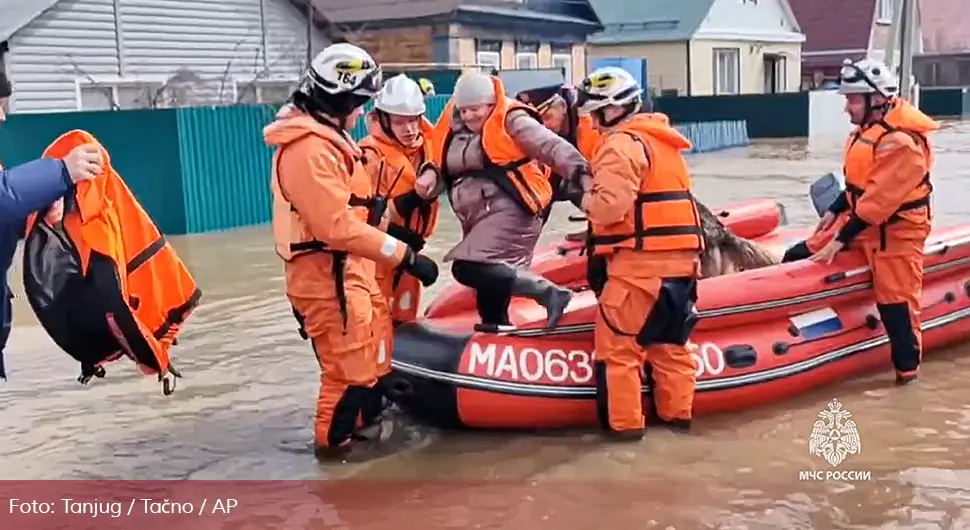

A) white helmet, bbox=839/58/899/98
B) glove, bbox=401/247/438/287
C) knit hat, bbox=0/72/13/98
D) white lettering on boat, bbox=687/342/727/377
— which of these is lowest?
white lettering on boat, bbox=687/342/727/377

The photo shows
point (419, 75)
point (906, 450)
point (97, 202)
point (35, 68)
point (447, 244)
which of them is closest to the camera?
point (97, 202)

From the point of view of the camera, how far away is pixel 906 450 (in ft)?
16.3

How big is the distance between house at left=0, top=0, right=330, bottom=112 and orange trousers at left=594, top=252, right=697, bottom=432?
43.9 ft

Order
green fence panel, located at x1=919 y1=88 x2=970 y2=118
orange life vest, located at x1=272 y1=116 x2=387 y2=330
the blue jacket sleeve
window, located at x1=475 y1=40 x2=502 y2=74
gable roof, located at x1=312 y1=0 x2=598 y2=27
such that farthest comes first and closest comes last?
green fence panel, located at x1=919 y1=88 x2=970 y2=118 → window, located at x1=475 y1=40 x2=502 y2=74 → gable roof, located at x1=312 y1=0 x2=598 y2=27 → orange life vest, located at x1=272 y1=116 x2=387 y2=330 → the blue jacket sleeve

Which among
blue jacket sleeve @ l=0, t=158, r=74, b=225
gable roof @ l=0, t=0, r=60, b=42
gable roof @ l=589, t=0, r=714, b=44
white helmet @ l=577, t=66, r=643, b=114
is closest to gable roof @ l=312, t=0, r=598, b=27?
gable roof @ l=0, t=0, r=60, b=42

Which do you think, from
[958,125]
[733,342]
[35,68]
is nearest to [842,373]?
[733,342]

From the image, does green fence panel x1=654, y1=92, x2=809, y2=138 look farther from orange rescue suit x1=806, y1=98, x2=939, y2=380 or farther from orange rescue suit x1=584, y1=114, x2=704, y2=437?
orange rescue suit x1=584, y1=114, x2=704, y2=437

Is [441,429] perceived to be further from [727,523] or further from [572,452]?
[727,523]

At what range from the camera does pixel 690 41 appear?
3231cm

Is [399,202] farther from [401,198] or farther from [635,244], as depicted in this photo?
[635,244]

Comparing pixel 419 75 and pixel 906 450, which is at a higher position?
pixel 419 75

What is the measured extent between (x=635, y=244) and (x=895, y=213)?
1.65 metres

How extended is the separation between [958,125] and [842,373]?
26436mm

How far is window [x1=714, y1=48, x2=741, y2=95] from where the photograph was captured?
1337 inches
